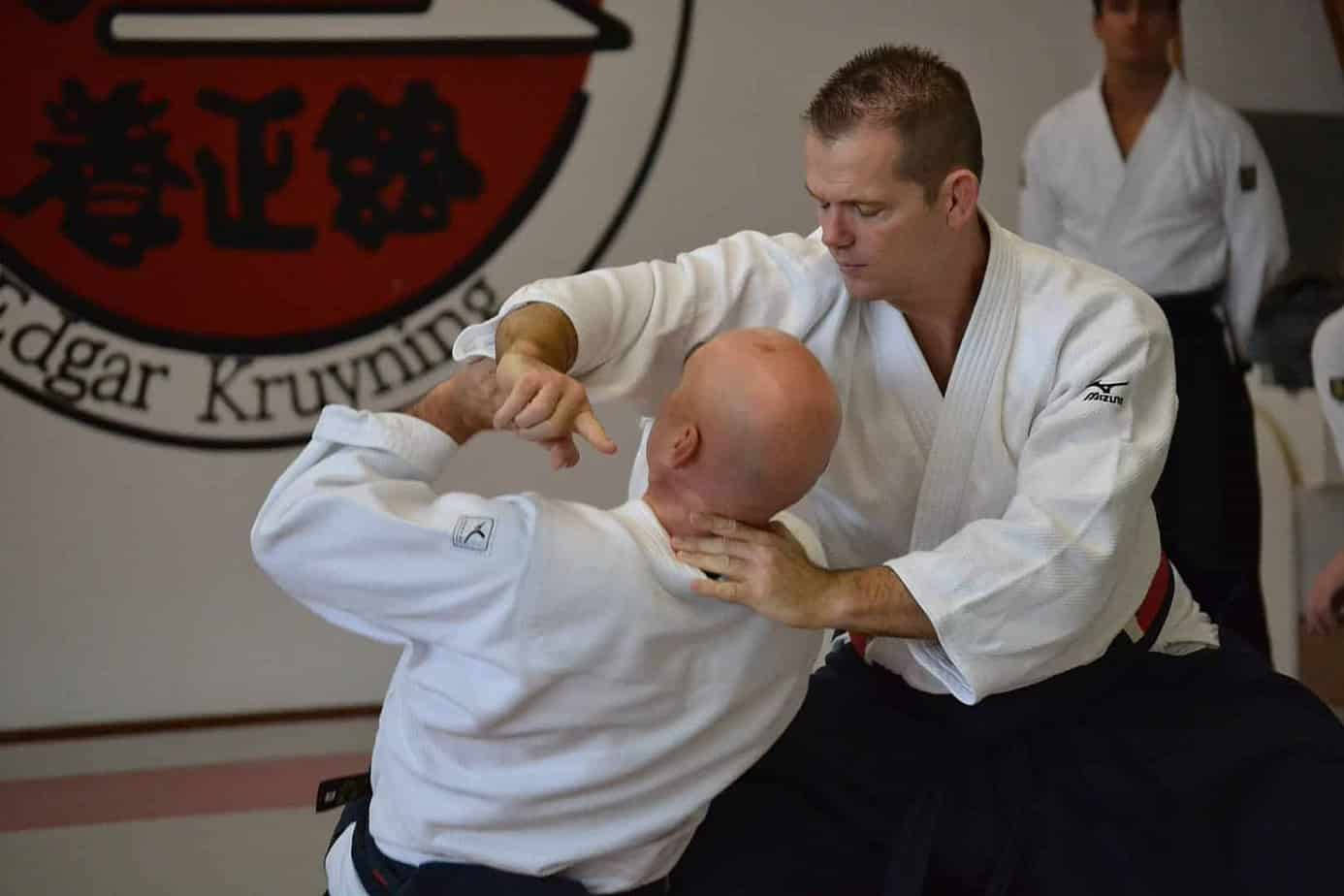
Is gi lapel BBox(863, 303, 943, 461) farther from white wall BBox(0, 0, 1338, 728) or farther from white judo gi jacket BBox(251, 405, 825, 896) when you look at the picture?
white wall BBox(0, 0, 1338, 728)

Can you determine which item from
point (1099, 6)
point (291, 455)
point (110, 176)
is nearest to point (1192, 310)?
point (1099, 6)

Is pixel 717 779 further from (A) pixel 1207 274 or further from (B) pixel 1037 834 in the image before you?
(A) pixel 1207 274

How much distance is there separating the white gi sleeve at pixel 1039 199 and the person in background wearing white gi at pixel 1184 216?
0.04 metres

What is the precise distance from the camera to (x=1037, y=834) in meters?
1.66

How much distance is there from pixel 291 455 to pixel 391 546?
2137 mm

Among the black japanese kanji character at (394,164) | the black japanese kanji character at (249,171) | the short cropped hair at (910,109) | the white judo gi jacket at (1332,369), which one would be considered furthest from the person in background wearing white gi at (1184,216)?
the black japanese kanji character at (249,171)

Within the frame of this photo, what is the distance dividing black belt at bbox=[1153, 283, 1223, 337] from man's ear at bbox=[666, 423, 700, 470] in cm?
204

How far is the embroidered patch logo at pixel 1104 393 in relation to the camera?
1.67m

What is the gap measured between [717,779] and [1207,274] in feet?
7.12

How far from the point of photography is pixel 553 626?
1341 millimetres

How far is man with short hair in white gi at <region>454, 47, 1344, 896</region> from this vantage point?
159cm

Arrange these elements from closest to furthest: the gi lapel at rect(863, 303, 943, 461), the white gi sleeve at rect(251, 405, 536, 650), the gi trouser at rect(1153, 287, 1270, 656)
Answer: the white gi sleeve at rect(251, 405, 536, 650), the gi lapel at rect(863, 303, 943, 461), the gi trouser at rect(1153, 287, 1270, 656)

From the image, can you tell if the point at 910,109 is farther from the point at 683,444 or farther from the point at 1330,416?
the point at 1330,416

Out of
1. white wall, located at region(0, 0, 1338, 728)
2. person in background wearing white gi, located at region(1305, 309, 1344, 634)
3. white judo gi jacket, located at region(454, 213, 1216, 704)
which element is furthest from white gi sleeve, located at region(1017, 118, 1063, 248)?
white judo gi jacket, located at region(454, 213, 1216, 704)
